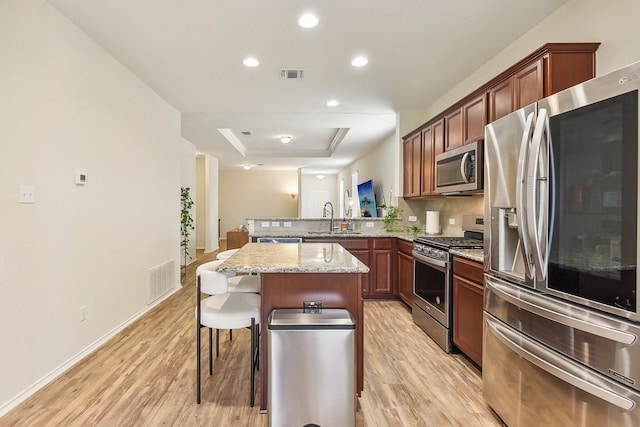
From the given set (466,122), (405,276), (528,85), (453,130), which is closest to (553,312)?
(528,85)

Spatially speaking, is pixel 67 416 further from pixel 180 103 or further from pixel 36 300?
pixel 180 103

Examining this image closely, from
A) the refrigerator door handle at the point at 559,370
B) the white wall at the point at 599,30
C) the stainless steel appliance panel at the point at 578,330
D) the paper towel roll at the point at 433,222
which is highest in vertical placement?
the white wall at the point at 599,30

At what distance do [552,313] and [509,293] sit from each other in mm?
307

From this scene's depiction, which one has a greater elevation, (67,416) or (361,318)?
(361,318)

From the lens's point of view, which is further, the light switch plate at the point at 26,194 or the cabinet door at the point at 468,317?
the cabinet door at the point at 468,317

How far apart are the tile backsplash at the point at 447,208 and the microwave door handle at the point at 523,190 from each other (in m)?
1.92

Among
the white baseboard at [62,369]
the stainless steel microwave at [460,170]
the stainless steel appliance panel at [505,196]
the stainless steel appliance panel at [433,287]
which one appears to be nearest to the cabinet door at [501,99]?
the stainless steel microwave at [460,170]

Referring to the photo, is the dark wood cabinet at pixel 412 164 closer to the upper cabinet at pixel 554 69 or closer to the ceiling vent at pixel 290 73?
the ceiling vent at pixel 290 73

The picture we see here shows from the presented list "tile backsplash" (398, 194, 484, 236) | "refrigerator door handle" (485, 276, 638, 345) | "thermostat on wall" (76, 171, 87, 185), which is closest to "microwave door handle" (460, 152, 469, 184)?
"tile backsplash" (398, 194, 484, 236)

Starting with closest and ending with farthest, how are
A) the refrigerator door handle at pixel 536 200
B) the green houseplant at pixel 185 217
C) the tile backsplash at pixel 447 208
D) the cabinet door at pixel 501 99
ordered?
the refrigerator door handle at pixel 536 200
the cabinet door at pixel 501 99
the tile backsplash at pixel 447 208
the green houseplant at pixel 185 217

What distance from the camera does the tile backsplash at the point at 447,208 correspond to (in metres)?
3.65

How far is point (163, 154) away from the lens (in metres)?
4.39

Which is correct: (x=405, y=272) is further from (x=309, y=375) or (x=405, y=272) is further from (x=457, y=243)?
(x=309, y=375)

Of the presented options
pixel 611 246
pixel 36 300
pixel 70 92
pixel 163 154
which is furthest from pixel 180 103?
pixel 611 246
